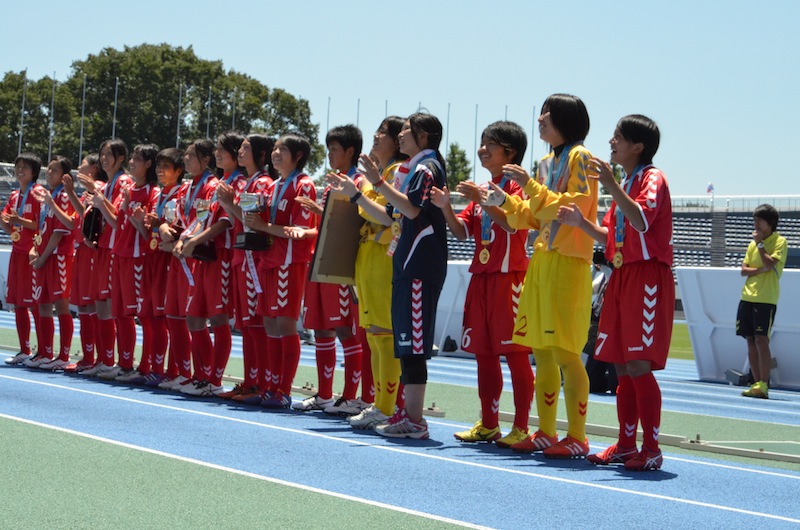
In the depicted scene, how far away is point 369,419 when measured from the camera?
25.5 feet

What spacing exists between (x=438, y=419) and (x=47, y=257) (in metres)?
4.75

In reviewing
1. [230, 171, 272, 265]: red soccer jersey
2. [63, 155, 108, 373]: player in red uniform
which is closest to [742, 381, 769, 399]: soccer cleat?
[230, 171, 272, 265]: red soccer jersey

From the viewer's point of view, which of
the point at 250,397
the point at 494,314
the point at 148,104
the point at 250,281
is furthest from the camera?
the point at 148,104

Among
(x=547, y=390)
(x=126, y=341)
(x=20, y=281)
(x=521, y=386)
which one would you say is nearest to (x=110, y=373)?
(x=126, y=341)

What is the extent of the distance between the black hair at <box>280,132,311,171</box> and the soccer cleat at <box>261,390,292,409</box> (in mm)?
1712

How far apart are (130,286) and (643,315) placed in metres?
5.46

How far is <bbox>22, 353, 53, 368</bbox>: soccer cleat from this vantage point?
11.5m

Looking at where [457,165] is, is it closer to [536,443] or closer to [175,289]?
[175,289]

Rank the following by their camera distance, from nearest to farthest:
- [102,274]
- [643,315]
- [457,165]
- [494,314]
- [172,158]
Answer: [643,315]
[494,314]
[172,158]
[102,274]
[457,165]

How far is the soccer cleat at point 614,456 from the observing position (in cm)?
651

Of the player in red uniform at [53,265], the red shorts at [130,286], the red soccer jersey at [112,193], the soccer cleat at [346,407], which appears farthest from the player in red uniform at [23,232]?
the soccer cleat at [346,407]

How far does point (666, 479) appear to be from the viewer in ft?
20.0

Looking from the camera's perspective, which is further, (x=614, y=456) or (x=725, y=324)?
(x=725, y=324)

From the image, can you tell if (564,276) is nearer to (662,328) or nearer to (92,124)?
(662,328)
